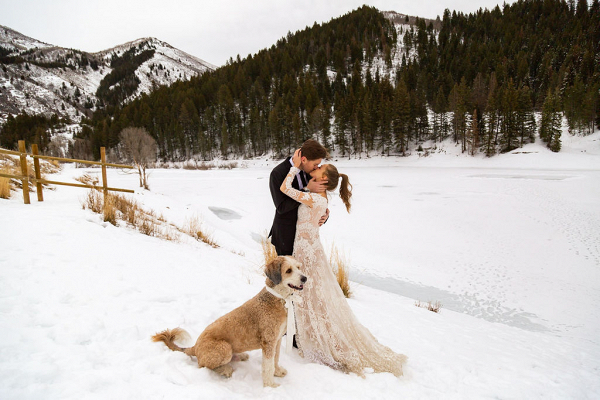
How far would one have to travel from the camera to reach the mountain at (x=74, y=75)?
359 ft

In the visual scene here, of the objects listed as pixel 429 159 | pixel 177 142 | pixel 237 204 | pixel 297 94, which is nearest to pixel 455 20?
pixel 297 94

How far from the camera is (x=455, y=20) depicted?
90.0 metres

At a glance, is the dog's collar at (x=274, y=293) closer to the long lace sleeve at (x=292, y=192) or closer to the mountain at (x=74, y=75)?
the long lace sleeve at (x=292, y=192)

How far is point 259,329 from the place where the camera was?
2.39m

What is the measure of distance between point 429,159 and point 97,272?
1719 inches

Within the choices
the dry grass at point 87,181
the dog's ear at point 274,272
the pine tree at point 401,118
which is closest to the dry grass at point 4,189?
the dry grass at point 87,181

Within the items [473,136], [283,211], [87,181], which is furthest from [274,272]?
[473,136]

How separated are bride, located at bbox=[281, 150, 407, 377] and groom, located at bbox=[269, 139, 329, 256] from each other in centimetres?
7

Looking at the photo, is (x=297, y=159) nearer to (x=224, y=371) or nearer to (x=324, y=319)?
(x=324, y=319)

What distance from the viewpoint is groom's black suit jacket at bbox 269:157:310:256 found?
2.79m

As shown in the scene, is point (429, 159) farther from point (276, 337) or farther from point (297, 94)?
Result: point (276, 337)

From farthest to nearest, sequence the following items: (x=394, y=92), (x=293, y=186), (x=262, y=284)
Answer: (x=394, y=92) < (x=262, y=284) < (x=293, y=186)

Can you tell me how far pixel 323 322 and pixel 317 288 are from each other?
1.16 feet

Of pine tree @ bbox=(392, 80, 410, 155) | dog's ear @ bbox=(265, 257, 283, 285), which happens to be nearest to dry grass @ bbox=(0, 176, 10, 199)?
dog's ear @ bbox=(265, 257, 283, 285)
